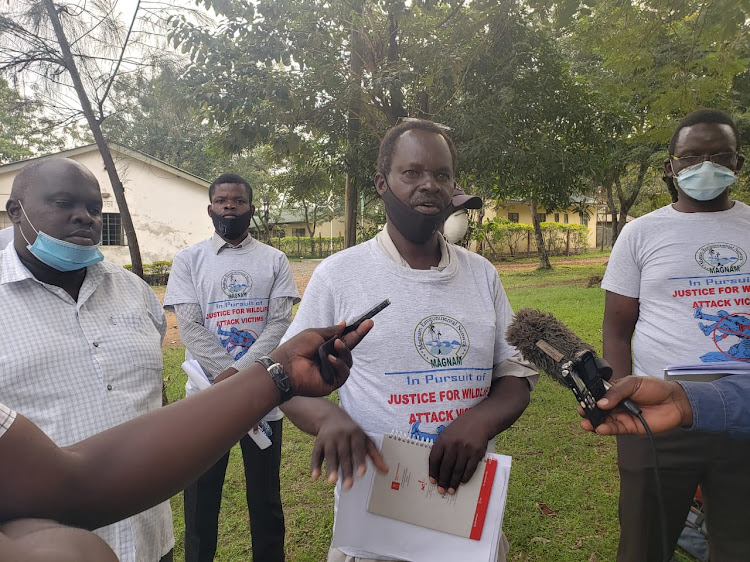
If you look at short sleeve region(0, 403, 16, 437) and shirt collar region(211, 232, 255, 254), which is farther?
shirt collar region(211, 232, 255, 254)

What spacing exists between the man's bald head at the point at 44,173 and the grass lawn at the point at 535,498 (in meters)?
2.58

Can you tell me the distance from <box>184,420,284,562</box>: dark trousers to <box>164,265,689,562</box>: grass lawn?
1.58 ft

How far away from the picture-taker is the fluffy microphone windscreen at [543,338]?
144 centimetres

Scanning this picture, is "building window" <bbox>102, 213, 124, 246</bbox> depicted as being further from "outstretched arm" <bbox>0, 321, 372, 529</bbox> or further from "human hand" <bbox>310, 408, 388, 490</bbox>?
"outstretched arm" <bbox>0, 321, 372, 529</bbox>

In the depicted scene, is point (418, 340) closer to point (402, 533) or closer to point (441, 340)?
point (441, 340)

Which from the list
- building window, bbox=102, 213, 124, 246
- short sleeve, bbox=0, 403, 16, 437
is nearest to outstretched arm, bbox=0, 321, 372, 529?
short sleeve, bbox=0, 403, 16, 437

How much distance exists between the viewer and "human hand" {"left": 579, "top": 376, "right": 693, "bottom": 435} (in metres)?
1.50

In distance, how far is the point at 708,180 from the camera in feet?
8.27

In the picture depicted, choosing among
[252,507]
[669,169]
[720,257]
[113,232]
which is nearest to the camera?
[720,257]

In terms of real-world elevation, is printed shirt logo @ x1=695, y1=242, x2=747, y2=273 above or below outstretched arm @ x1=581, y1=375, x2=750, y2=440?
above

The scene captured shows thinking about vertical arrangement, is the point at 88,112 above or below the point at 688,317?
above

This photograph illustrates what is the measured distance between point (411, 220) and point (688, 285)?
1.44 meters

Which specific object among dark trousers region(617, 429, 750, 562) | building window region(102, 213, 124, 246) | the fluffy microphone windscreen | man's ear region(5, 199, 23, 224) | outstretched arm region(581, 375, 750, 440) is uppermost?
building window region(102, 213, 124, 246)

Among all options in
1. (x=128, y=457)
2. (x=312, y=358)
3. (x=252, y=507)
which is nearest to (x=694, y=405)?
(x=312, y=358)
